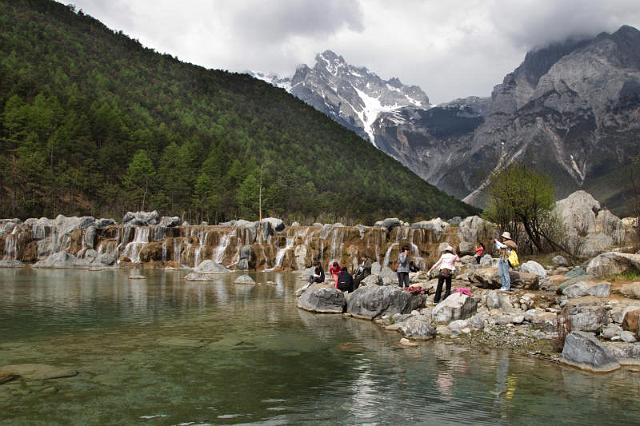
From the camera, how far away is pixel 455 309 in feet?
67.2

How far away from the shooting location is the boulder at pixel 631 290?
1920 cm

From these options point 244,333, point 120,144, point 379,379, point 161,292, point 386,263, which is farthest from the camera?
point 120,144

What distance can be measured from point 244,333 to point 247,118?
179116 millimetres

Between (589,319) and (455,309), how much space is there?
4.92m

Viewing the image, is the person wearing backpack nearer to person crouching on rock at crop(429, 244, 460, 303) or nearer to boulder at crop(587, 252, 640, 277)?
person crouching on rock at crop(429, 244, 460, 303)

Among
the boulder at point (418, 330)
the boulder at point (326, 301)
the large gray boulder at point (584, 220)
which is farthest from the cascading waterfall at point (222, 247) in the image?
the boulder at point (418, 330)

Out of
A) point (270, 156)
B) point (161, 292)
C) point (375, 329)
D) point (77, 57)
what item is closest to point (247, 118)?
point (270, 156)

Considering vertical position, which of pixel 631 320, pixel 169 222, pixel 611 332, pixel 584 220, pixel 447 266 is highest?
pixel 169 222

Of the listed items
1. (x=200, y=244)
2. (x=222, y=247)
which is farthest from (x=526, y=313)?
(x=200, y=244)

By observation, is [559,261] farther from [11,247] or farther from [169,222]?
[11,247]

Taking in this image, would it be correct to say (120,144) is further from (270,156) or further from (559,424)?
(559,424)

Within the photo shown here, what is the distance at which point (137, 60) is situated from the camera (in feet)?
637

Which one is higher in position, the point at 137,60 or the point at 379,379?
the point at 137,60

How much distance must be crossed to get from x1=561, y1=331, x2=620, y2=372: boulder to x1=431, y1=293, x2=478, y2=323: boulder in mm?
5529
